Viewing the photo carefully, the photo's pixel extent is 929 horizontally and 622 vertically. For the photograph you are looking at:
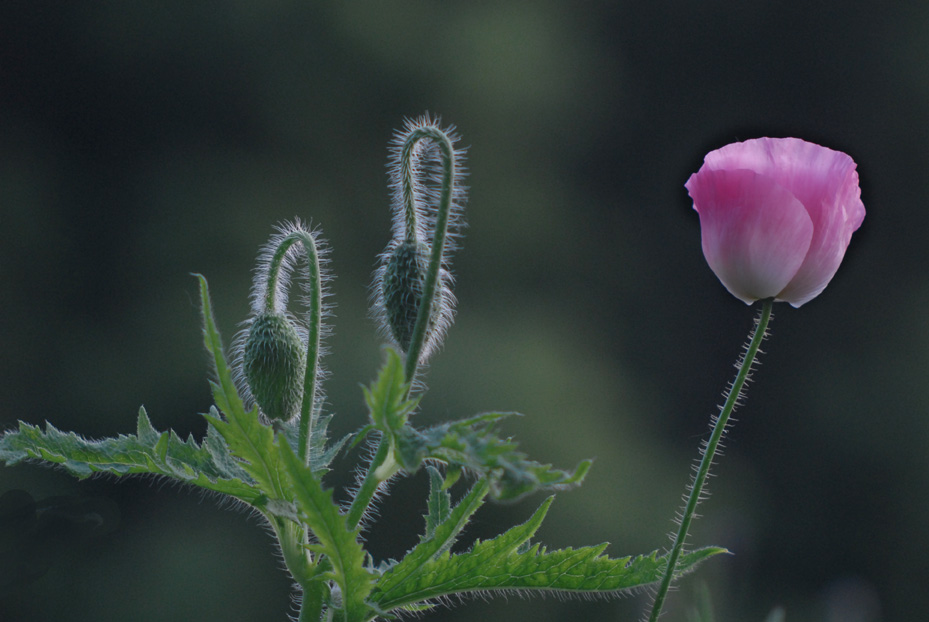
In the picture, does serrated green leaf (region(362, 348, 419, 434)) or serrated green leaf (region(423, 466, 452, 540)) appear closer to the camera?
serrated green leaf (region(362, 348, 419, 434))

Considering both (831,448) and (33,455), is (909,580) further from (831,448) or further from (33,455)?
(33,455)

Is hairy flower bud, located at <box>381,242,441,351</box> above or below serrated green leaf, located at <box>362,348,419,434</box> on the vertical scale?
above

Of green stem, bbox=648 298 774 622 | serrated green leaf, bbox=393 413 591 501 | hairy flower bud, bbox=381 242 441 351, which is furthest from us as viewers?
hairy flower bud, bbox=381 242 441 351

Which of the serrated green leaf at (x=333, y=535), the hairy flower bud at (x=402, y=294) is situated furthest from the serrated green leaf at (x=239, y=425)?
the hairy flower bud at (x=402, y=294)

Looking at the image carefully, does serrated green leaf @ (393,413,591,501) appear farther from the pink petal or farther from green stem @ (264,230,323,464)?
the pink petal

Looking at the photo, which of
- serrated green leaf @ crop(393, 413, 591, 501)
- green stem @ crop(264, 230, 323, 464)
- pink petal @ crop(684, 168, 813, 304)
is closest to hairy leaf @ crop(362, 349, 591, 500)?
serrated green leaf @ crop(393, 413, 591, 501)

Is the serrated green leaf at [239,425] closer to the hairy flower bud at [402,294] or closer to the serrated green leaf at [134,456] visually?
the serrated green leaf at [134,456]

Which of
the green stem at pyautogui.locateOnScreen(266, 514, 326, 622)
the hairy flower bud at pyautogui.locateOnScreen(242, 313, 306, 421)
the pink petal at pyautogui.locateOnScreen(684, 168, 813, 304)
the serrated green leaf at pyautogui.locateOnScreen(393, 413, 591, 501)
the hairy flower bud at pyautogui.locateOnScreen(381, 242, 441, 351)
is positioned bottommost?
the green stem at pyautogui.locateOnScreen(266, 514, 326, 622)

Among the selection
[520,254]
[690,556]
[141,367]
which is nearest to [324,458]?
[690,556]
